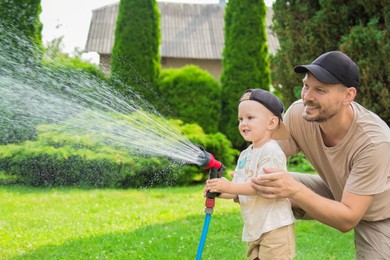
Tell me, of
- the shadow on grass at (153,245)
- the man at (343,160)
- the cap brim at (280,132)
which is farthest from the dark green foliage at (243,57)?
the cap brim at (280,132)

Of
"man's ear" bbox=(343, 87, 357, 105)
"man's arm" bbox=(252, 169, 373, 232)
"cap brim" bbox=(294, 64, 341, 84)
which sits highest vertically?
"cap brim" bbox=(294, 64, 341, 84)

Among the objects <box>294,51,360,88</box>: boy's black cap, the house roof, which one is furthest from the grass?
the house roof

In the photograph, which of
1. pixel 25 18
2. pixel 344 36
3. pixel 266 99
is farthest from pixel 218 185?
pixel 25 18

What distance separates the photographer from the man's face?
11.6ft

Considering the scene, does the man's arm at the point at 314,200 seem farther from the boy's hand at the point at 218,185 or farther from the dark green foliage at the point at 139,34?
the dark green foliage at the point at 139,34

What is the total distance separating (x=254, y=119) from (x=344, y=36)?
160 inches

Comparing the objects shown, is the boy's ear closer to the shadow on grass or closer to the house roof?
the shadow on grass

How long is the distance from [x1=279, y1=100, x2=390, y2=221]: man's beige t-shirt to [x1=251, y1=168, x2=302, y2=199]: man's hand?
47cm

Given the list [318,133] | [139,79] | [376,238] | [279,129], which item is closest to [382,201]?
[376,238]

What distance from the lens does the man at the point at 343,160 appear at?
3443mm

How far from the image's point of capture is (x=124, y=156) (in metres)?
9.41

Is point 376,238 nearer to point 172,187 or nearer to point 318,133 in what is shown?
point 318,133

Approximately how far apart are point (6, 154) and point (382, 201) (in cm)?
708

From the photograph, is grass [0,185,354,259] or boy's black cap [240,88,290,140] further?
grass [0,185,354,259]
